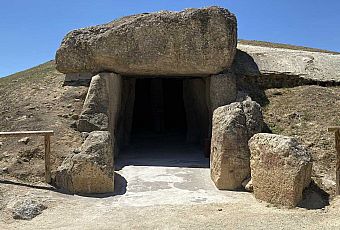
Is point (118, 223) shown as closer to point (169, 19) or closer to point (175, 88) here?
point (169, 19)

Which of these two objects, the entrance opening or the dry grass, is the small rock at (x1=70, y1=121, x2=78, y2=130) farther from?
the dry grass

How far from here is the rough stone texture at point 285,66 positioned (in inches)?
580

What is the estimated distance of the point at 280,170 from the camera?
8625 mm

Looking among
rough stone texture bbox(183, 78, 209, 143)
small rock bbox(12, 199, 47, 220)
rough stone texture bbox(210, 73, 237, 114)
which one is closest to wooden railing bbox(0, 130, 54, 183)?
small rock bbox(12, 199, 47, 220)

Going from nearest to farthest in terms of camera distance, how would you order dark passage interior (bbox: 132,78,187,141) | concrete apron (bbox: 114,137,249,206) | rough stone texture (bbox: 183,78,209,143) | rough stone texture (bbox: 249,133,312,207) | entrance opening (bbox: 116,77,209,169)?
rough stone texture (bbox: 249,133,312,207) < concrete apron (bbox: 114,137,249,206) < entrance opening (bbox: 116,77,209,169) < rough stone texture (bbox: 183,78,209,143) < dark passage interior (bbox: 132,78,187,141)

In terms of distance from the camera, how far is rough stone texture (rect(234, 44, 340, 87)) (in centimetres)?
1474

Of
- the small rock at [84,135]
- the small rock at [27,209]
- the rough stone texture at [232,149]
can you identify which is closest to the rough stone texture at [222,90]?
the rough stone texture at [232,149]

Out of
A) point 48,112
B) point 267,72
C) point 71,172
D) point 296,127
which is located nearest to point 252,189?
point 296,127

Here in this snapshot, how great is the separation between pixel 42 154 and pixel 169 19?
6106mm

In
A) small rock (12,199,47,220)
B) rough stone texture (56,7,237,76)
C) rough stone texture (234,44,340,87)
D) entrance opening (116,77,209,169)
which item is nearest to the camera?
small rock (12,199,47,220)

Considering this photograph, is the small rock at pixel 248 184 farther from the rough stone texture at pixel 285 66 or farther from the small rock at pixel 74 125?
the small rock at pixel 74 125

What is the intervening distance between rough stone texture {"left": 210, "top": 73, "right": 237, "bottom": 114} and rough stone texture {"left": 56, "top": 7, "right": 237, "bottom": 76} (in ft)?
1.14

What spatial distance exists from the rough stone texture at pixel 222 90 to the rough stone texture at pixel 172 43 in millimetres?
348

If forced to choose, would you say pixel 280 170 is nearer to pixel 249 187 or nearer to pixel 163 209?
pixel 249 187
